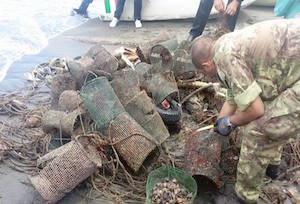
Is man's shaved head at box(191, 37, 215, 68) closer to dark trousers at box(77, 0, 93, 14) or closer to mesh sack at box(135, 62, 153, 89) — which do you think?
mesh sack at box(135, 62, 153, 89)

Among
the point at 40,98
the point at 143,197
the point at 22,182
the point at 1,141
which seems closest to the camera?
the point at 143,197

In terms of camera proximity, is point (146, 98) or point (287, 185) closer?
point (287, 185)

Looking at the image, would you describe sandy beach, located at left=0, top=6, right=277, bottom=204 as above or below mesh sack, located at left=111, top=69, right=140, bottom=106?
below

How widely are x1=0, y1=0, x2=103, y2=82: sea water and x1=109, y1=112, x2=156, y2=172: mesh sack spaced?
258cm

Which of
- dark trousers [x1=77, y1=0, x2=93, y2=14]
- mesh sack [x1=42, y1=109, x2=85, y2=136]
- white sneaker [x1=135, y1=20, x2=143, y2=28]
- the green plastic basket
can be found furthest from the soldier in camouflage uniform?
dark trousers [x1=77, y1=0, x2=93, y2=14]

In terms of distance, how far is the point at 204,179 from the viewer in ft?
8.88

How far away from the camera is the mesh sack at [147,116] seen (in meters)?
2.86

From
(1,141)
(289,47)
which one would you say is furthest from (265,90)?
(1,141)

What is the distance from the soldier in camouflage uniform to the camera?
2066 millimetres

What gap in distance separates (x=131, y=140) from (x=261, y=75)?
3.85 feet

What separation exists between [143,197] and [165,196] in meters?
0.35

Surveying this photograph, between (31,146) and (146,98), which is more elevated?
(146,98)

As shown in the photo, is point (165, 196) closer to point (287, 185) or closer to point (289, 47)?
point (287, 185)

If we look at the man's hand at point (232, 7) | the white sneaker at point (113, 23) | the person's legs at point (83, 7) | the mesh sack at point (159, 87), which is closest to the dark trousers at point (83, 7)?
the person's legs at point (83, 7)
